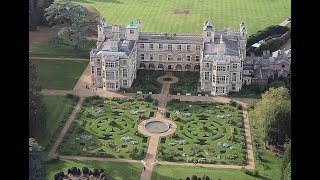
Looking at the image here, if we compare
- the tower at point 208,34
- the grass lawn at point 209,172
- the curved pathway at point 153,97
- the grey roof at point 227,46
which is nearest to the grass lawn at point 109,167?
the curved pathway at point 153,97

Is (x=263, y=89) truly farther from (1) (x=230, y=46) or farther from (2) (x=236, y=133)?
(2) (x=236, y=133)

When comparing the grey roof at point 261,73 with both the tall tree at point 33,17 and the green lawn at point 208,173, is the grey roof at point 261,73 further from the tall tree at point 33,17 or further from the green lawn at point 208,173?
the tall tree at point 33,17

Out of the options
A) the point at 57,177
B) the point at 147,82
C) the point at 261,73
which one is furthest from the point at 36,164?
the point at 261,73

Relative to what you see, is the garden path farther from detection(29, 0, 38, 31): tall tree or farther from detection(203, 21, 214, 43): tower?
detection(29, 0, 38, 31): tall tree

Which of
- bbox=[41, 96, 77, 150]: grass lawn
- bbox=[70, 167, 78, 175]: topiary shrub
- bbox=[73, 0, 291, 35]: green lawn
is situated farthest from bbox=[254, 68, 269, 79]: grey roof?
bbox=[70, 167, 78, 175]: topiary shrub
